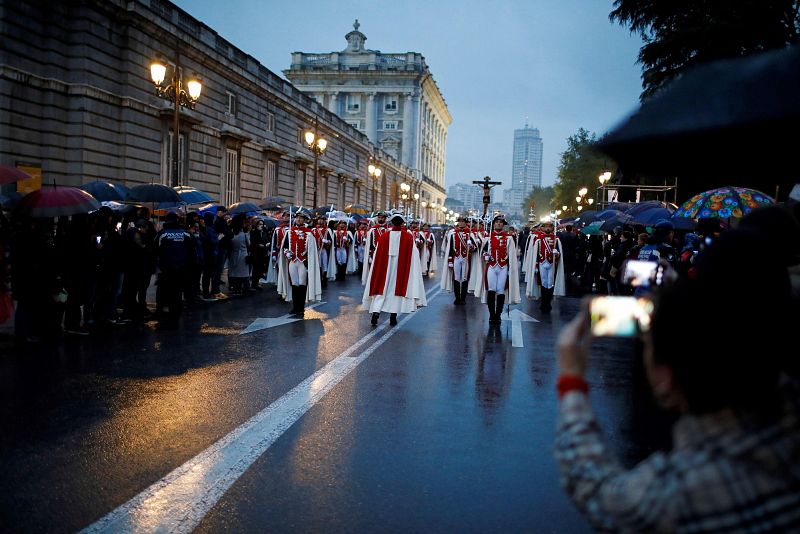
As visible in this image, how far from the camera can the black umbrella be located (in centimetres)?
246

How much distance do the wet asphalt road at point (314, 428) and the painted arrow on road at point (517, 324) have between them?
361 millimetres

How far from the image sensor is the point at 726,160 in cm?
294

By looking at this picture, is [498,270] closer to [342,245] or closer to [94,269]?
[94,269]

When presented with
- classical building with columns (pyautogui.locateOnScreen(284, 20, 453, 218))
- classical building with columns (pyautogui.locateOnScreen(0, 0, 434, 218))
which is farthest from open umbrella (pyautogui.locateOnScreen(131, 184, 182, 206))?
classical building with columns (pyautogui.locateOnScreen(284, 20, 453, 218))

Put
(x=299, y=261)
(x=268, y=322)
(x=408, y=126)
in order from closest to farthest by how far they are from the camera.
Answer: (x=268, y=322) → (x=299, y=261) → (x=408, y=126)

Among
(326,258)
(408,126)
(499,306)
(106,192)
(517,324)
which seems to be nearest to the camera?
(517,324)

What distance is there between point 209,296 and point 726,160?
16.0m

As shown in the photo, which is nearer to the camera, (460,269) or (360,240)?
(460,269)

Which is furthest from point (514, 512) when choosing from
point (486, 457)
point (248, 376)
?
point (248, 376)

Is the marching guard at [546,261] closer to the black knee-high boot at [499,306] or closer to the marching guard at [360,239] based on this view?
the black knee-high boot at [499,306]

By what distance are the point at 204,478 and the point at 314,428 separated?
1379 mm

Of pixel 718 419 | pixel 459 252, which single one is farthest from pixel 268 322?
pixel 718 419

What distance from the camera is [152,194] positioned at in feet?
54.8

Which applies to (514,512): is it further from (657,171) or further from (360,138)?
(360,138)
